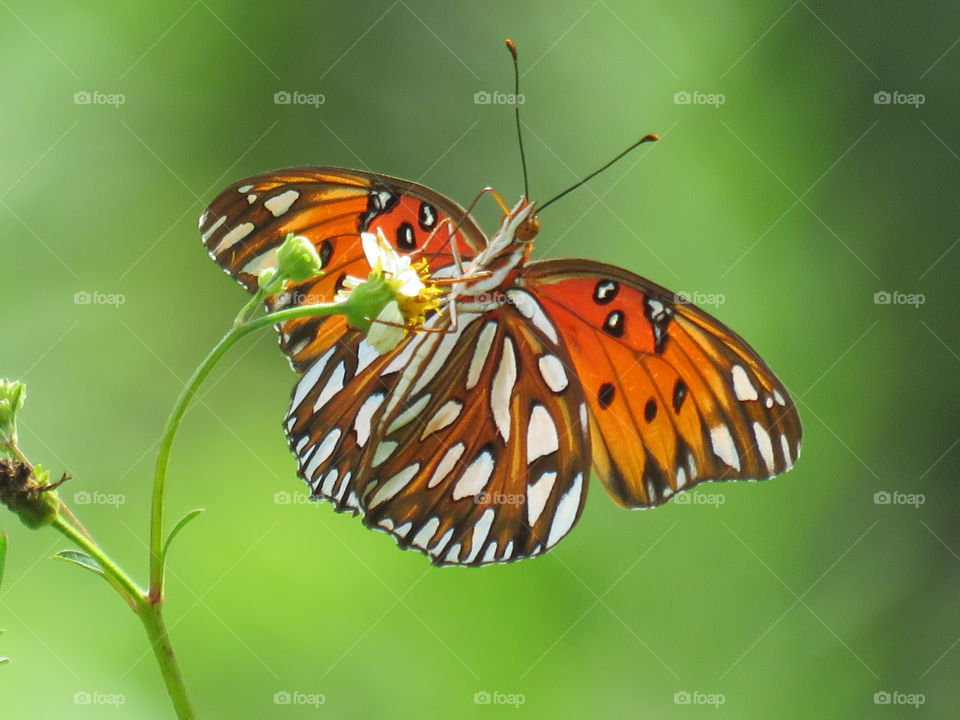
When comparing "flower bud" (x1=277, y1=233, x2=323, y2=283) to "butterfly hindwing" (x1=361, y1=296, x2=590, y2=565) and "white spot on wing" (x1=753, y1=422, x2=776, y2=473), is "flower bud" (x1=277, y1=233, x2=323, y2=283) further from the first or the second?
"white spot on wing" (x1=753, y1=422, x2=776, y2=473)

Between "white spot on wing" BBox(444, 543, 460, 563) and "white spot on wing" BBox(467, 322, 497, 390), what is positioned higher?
"white spot on wing" BBox(467, 322, 497, 390)

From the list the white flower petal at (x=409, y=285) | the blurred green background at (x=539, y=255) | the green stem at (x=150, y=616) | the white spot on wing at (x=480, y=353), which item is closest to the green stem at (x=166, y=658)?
the green stem at (x=150, y=616)

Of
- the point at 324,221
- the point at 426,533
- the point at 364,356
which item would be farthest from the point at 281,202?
the point at 426,533

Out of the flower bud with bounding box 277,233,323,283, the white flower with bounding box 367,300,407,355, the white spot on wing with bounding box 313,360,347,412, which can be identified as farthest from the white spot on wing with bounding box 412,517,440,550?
the flower bud with bounding box 277,233,323,283

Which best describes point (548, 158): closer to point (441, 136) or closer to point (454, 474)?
point (441, 136)

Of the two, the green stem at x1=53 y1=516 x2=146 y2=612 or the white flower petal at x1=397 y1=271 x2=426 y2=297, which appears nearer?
the green stem at x1=53 y1=516 x2=146 y2=612

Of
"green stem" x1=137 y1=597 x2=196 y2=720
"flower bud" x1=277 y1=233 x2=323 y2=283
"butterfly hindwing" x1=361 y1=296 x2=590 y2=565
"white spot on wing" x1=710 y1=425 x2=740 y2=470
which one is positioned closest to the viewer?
"green stem" x1=137 y1=597 x2=196 y2=720

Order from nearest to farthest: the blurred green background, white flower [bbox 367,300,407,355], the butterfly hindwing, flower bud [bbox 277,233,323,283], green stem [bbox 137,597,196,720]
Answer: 1. green stem [bbox 137,597,196,720]
2. flower bud [bbox 277,233,323,283]
3. white flower [bbox 367,300,407,355]
4. the butterfly hindwing
5. the blurred green background

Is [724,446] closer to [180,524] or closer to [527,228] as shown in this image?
[527,228]
